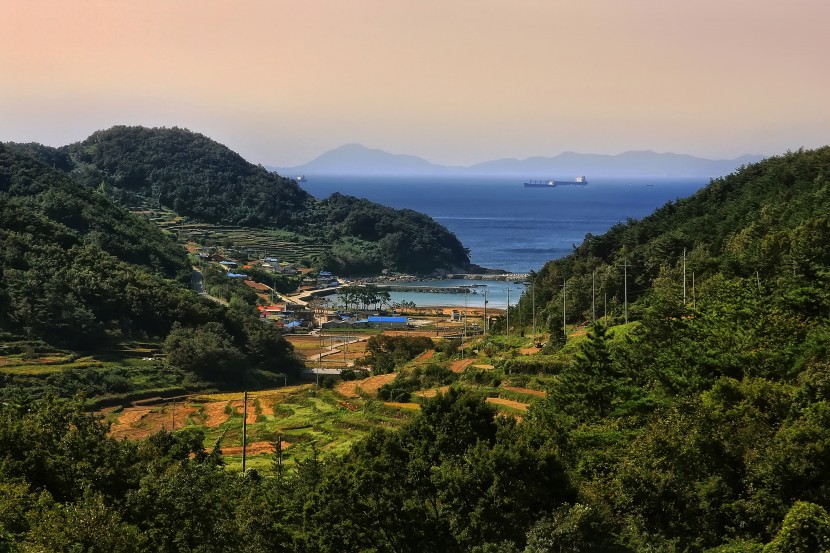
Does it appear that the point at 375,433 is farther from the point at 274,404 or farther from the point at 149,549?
the point at 274,404

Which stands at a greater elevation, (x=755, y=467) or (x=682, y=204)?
(x=682, y=204)

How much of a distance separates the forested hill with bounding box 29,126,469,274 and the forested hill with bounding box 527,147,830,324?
47.8 meters

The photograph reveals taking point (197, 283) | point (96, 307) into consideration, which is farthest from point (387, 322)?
point (96, 307)

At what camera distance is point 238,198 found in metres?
106

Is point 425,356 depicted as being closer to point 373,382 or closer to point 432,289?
point 373,382

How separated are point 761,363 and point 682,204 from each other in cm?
3348

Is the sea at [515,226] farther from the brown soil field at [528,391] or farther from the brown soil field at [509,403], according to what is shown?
the brown soil field at [509,403]

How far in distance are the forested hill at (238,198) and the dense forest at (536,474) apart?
241ft

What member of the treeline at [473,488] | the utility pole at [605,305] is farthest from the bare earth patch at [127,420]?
the utility pole at [605,305]

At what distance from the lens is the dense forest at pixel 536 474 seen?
12.7 m

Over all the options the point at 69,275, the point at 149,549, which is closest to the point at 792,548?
the point at 149,549

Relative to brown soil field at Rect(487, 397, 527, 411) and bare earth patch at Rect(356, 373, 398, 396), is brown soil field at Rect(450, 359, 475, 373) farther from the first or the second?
brown soil field at Rect(487, 397, 527, 411)

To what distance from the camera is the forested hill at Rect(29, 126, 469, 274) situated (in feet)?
324

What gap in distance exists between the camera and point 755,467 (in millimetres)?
14023
